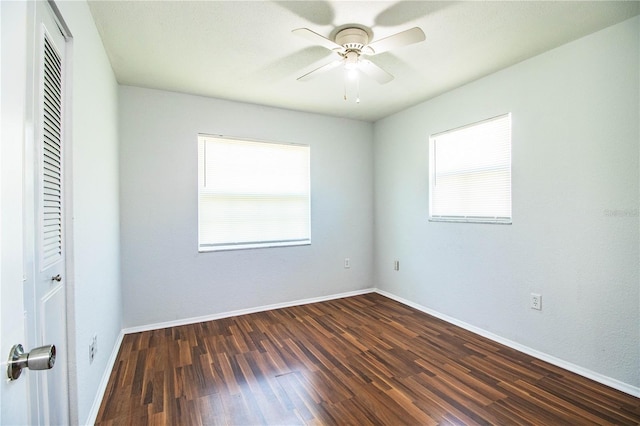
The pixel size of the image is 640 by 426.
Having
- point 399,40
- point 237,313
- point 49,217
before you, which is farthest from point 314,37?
point 237,313

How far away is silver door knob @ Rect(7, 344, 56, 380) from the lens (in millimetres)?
549

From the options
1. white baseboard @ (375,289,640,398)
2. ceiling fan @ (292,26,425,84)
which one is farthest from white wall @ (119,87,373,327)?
ceiling fan @ (292,26,425,84)

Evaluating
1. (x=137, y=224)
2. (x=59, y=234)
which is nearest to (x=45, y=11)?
(x=59, y=234)

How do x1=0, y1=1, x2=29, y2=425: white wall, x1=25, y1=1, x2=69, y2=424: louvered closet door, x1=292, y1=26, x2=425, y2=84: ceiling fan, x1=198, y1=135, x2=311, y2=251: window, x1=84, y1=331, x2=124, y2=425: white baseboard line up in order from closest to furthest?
1. x1=0, y1=1, x2=29, y2=425: white wall
2. x1=25, y1=1, x2=69, y2=424: louvered closet door
3. x1=84, y1=331, x2=124, y2=425: white baseboard
4. x1=292, y1=26, x2=425, y2=84: ceiling fan
5. x1=198, y1=135, x2=311, y2=251: window

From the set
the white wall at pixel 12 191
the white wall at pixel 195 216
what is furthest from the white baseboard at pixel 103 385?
the white wall at pixel 12 191

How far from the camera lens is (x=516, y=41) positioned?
7.08 ft

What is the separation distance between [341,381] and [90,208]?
1996 millimetres

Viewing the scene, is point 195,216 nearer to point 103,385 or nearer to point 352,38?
point 103,385

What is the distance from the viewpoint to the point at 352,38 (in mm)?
1988

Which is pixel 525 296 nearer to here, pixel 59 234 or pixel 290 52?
pixel 290 52

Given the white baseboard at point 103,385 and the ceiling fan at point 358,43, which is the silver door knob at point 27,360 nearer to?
the white baseboard at point 103,385

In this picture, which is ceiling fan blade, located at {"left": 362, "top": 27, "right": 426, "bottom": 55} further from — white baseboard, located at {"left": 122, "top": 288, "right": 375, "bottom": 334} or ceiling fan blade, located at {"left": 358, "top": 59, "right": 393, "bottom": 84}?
white baseboard, located at {"left": 122, "top": 288, "right": 375, "bottom": 334}

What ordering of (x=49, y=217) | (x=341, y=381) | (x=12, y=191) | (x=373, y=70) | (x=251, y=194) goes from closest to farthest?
(x=12, y=191) → (x=49, y=217) → (x=341, y=381) → (x=373, y=70) → (x=251, y=194)

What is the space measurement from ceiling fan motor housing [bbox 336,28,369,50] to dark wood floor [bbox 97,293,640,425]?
238cm
